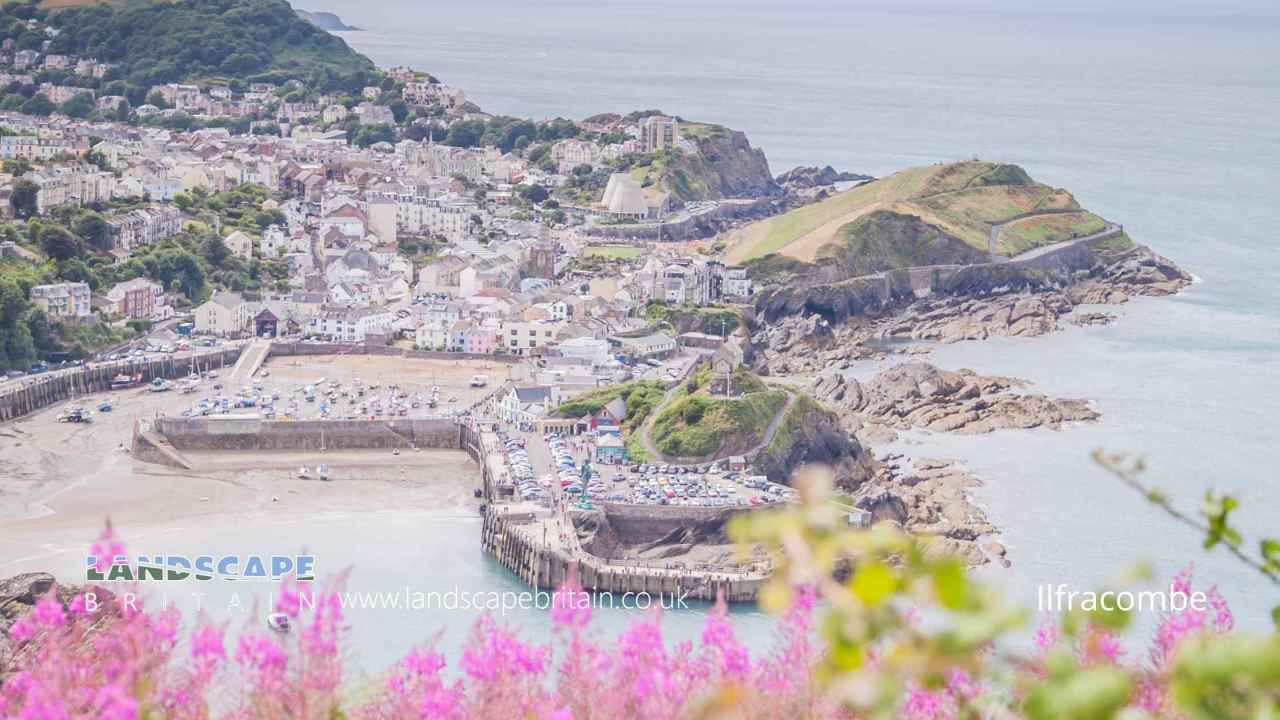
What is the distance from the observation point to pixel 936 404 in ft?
93.8

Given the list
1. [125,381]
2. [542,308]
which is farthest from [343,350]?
[125,381]

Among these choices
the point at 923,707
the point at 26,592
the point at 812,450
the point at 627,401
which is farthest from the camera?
the point at 627,401

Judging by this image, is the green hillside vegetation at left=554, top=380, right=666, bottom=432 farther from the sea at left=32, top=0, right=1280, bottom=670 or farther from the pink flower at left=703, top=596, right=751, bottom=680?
the pink flower at left=703, top=596, right=751, bottom=680

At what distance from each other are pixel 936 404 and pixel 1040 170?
35673 millimetres

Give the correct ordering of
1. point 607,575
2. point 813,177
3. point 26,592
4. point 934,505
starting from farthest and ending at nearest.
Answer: point 813,177 < point 934,505 < point 607,575 < point 26,592

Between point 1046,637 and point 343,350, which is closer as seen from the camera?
point 1046,637

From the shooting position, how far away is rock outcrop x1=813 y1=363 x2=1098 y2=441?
2750 cm

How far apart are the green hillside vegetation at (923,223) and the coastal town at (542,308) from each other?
13cm

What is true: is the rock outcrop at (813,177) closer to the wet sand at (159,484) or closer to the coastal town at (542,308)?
the coastal town at (542,308)

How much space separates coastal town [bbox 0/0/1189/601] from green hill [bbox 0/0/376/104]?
15.9 feet

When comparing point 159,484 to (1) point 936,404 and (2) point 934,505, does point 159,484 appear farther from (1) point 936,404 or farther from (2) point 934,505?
(1) point 936,404

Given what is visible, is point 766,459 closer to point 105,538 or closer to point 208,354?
point 208,354

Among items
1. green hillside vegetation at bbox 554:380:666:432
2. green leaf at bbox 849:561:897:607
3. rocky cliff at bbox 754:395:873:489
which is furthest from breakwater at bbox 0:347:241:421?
green leaf at bbox 849:561:897:607

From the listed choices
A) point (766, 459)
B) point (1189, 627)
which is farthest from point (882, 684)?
point (766, 459)
